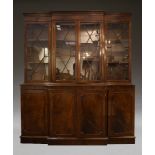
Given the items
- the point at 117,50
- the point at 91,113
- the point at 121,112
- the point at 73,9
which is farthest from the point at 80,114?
the point at 73,9

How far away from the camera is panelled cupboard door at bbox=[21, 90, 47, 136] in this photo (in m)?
3.92

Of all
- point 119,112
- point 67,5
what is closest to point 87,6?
point 67,5

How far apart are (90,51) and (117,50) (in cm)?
41

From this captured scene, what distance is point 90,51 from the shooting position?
4.02 metres

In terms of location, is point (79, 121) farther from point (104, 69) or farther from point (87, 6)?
point (87, 6)

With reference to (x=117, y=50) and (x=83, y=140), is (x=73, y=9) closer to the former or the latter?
(x=117, y=50)

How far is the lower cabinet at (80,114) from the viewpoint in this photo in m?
3.87

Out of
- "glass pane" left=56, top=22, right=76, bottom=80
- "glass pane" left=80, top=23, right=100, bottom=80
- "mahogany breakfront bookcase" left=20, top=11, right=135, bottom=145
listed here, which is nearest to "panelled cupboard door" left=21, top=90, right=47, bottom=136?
"mahogany breakfront bookcase" left=20, top=11, right=135, bottom=145

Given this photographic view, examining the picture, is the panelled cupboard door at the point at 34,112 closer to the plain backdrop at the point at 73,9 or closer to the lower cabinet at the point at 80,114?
the lower cabinet at the point at 80,114

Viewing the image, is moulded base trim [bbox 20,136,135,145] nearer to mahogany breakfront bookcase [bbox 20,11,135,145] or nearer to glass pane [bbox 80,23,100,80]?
mahogany breakfront bookcase [bbox 20,11,135,145]

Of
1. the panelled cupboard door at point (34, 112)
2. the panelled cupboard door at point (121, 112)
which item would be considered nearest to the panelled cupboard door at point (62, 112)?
the panelled cupboard door at point (34, 112)
